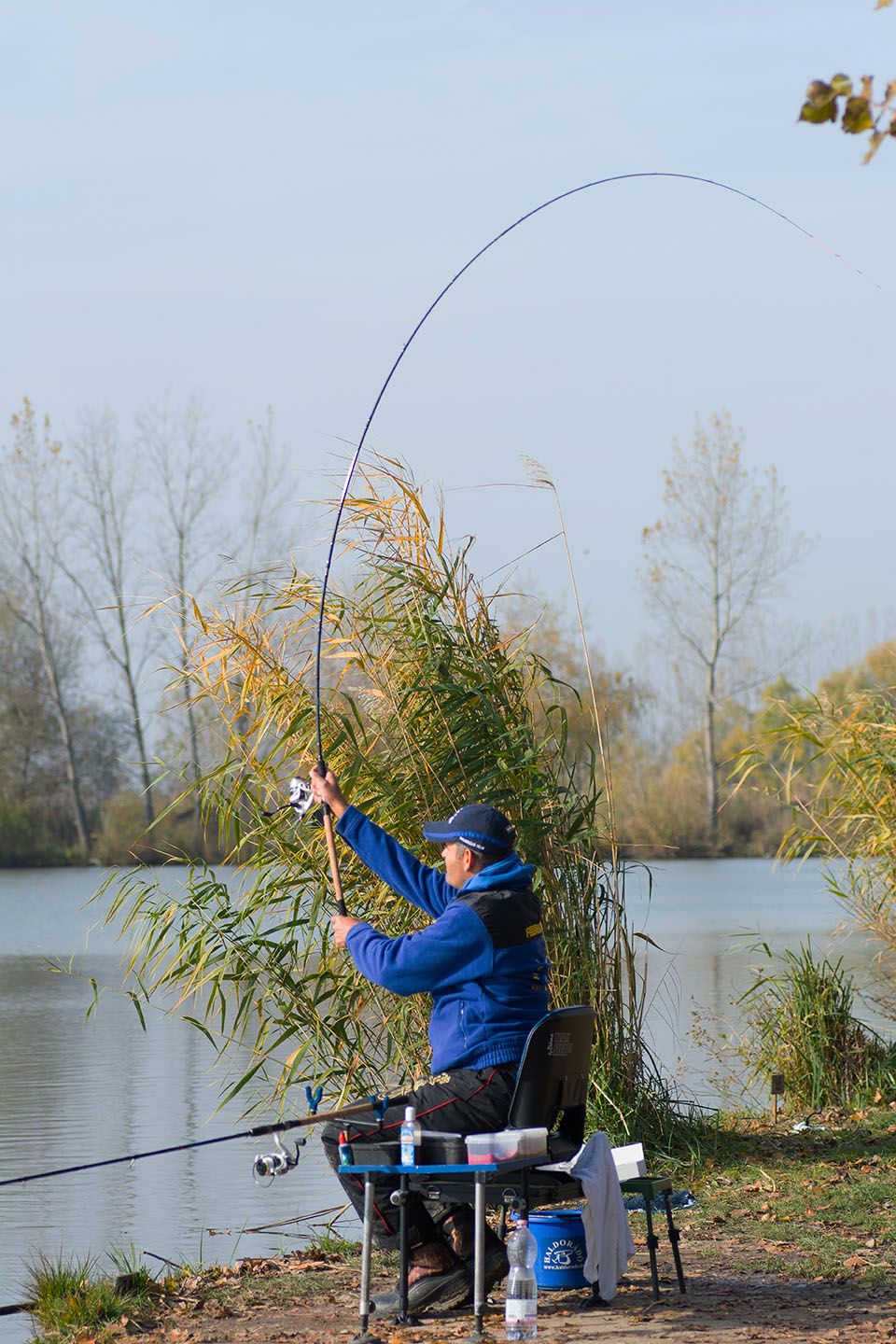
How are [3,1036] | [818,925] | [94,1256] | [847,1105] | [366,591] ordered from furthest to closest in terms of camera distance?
[818,925] → [3,1036] → [847,1105] → [366,591] → [94,1256]

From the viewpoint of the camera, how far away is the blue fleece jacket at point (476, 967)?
4.35 meters

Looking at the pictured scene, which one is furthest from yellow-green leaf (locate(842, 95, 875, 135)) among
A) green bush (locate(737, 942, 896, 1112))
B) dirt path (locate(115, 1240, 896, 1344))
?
green bush (locate(737, 942, 896, 1112))

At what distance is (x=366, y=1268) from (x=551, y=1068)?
0.68 meters

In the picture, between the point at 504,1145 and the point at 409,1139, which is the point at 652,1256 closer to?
the point at 504,1145

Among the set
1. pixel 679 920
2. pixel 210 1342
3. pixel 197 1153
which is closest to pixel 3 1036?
pixel 197 1153

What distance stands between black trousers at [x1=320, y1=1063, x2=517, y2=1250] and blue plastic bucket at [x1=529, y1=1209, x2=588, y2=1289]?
0.39 m

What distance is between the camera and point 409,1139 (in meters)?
4.15

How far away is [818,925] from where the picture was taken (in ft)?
66.1

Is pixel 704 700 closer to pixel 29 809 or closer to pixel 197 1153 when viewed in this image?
pixel 29 809

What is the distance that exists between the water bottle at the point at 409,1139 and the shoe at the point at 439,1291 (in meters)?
0.53

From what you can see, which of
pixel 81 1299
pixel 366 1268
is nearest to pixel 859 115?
pixel 366 1268

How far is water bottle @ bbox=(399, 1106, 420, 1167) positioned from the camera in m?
4.15

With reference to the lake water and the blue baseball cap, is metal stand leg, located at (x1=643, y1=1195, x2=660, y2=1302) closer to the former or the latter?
the blue baseball cap

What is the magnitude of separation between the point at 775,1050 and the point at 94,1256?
3472 millimetres
